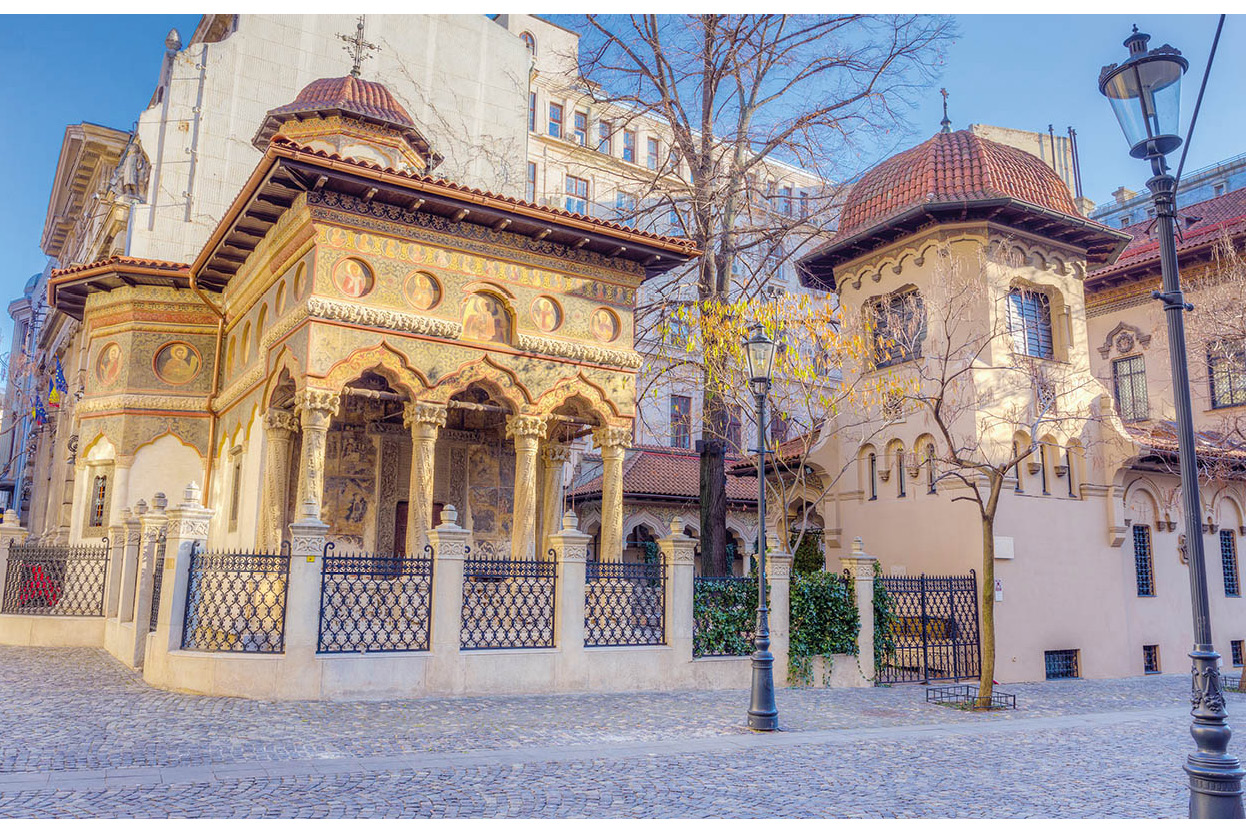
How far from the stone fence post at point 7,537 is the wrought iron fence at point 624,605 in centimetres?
1156

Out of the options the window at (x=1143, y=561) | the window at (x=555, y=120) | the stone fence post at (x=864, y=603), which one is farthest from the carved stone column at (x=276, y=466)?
the window at (x=555, y=120)

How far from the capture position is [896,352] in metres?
18.6

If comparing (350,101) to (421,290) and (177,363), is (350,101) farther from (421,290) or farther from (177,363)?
(421,290)

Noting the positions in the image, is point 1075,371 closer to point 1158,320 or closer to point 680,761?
point 1158,320

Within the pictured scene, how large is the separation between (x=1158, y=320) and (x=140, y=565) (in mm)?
22953

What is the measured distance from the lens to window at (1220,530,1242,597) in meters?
20.5

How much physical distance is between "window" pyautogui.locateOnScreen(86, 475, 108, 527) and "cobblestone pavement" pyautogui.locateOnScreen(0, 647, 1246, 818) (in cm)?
798

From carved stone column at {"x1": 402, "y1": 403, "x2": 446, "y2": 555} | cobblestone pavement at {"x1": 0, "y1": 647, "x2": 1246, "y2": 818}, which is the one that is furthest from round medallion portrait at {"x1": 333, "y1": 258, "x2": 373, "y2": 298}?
cobblestone pavement at {"x1": 0, "y1": 647, "x2": 1246, "y2": 818}

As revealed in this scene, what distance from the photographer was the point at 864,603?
14117mm

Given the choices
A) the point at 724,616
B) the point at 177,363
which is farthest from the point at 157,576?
the point at 724,616

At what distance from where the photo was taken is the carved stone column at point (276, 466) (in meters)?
14.8

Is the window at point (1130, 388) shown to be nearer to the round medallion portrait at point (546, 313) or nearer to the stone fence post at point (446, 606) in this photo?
the round medallion portrait at point (546, 313)

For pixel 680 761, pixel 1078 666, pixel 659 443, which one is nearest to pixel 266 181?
pixel 680 761

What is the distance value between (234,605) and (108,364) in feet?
37.6
